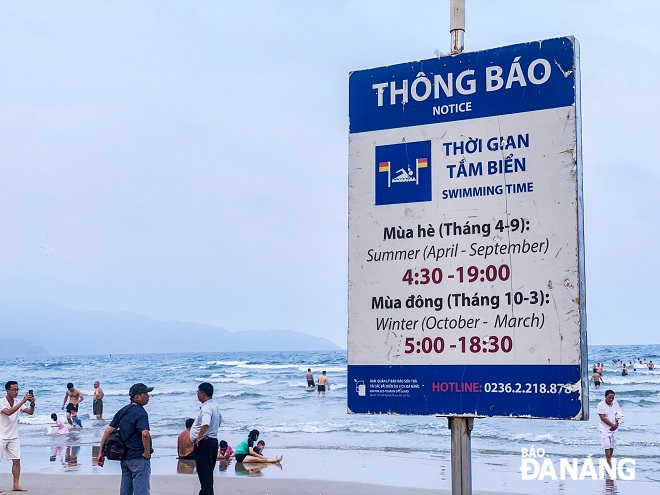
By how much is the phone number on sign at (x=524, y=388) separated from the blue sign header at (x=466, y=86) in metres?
1.05

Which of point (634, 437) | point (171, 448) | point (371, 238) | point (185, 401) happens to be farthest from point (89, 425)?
point (371, 238)

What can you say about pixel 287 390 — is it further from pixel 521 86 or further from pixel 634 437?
pixel 521 86

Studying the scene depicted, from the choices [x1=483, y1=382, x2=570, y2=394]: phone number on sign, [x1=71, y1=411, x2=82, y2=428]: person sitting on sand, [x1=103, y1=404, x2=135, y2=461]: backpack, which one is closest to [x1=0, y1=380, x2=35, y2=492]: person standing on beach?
[x1=103, y1=404, x2=135, y2=461]: backpack

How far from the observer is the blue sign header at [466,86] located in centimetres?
340

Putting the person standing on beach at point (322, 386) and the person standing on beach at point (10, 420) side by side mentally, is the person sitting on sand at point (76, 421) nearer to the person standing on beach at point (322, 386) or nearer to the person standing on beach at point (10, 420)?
the person standing on beach at point (322, 386)

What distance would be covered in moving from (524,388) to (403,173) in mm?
978

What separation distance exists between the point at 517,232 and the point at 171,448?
74.1 ft

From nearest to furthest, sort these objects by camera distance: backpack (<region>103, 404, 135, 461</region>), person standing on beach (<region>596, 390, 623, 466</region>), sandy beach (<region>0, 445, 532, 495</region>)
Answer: backpack (<region>103, 404, 135, 461</region>) < sandy beach (<region>0, 445, 532, 495</region>) < person standing on beach (<region>596, 390, 623, 466</region>)

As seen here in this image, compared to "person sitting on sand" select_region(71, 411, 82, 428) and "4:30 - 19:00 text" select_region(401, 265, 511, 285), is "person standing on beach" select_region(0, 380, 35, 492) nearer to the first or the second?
"4:30 - 19:00 text" select_region(401, 265, 511, 285)

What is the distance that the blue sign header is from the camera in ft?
11.2

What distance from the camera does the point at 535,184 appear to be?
3.36 metres

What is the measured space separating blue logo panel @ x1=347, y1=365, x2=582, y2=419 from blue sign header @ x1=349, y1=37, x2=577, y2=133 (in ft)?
3.27

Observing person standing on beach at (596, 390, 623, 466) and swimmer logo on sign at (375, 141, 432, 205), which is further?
person standing on beach at (596, 390, 623, 466)

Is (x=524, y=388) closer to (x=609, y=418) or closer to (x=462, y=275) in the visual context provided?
(x=462, y=275)
